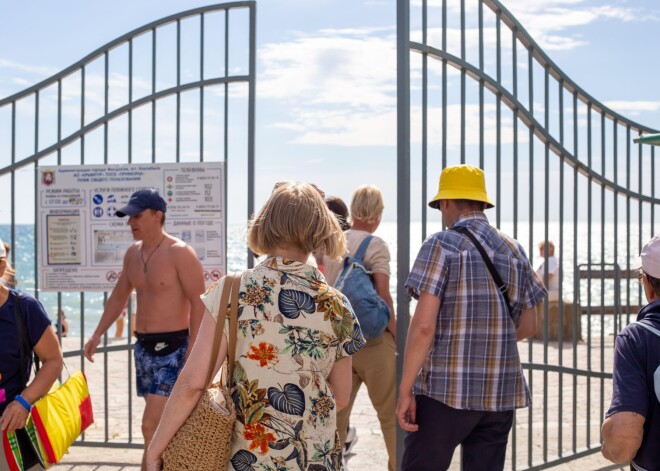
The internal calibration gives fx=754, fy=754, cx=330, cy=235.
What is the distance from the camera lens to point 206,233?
17.3 ft

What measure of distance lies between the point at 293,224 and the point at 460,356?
1.27 meters

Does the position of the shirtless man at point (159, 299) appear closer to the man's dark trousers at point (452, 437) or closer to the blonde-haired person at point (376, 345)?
the blonde-haired person at point (376, 345)

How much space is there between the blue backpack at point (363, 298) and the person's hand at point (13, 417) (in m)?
1.86

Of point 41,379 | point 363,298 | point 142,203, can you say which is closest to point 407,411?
point 363,298

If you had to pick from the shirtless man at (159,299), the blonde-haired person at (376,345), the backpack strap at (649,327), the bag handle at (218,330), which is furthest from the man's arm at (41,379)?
the backpack strap at (649,327)

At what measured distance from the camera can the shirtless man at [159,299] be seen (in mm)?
4840

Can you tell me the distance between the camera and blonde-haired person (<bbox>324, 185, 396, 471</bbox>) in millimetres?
4641

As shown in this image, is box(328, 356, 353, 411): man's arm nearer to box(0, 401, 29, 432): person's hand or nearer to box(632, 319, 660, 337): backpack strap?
box(632, 319, 660, 337): backpack strap

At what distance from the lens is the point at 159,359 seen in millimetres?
4859

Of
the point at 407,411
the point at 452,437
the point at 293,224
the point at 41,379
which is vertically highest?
the point at 293,224

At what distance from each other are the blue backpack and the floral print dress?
6.08 ft

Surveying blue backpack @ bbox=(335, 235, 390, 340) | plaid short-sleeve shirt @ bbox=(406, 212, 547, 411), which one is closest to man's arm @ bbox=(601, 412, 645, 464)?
plaid short-sleeve shirt @ bbox=(406, 212, 547, 411)

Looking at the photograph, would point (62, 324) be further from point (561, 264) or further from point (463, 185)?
point (463, 185)

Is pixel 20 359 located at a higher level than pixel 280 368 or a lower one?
lower
